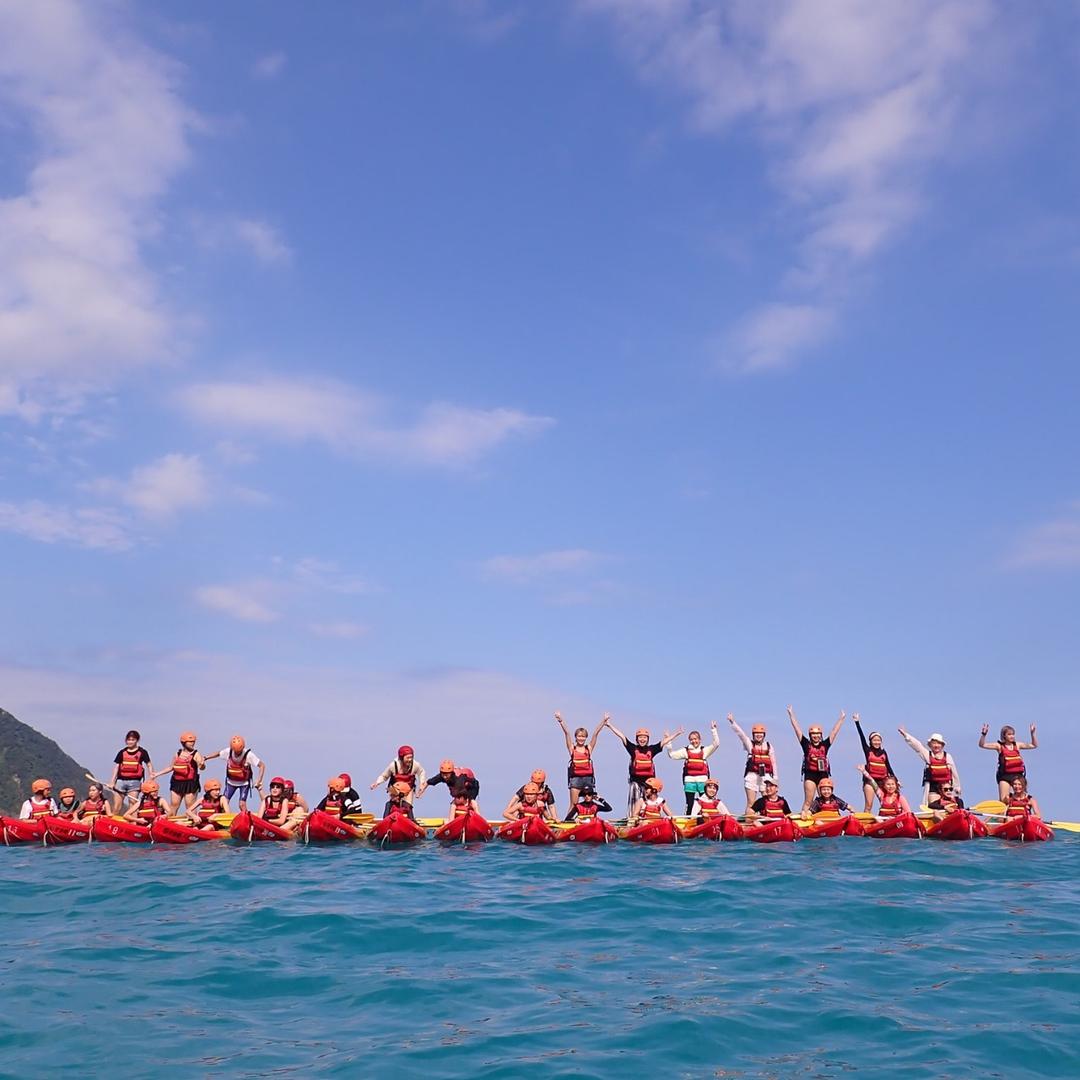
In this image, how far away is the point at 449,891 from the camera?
622 inches

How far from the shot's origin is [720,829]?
21516 millimetres

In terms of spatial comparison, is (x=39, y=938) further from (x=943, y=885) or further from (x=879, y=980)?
(x=943, y=885)

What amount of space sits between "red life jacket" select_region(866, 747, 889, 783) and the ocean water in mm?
5607

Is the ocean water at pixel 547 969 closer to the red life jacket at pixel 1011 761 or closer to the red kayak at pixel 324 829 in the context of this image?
the red kayak at pixel 324 829

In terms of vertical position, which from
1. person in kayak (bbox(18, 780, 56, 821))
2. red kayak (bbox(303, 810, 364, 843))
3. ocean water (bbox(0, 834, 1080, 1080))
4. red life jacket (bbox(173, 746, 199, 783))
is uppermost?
red life jacket (bbox(173, 746, 199, 783))

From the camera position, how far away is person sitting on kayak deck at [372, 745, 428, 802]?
2267cm

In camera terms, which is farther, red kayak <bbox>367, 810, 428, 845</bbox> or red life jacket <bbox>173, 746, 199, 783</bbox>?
red life jacket <bbox>173, 746, 199, 783</bbox>

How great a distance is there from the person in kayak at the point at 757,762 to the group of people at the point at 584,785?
3 centimetres

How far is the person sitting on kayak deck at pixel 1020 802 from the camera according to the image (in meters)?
22.4

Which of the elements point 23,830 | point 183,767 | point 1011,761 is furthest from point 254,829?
point 1011,761

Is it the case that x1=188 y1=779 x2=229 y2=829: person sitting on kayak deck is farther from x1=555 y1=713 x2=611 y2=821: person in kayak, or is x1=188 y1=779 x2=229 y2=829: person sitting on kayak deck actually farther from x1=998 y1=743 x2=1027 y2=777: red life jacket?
x1=998 y1=743 x2=1027 y2=777: red life jacket

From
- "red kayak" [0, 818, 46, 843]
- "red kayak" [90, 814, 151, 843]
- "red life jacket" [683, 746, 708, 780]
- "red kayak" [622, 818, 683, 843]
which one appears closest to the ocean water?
"red kayak" [622, 818, 683, 843]

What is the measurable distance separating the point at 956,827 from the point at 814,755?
404 centimetres

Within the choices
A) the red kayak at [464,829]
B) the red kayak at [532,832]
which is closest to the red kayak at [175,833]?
the red kayak at [464,829]
